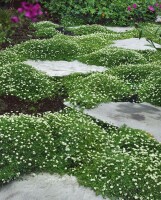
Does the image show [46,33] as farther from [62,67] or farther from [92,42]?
[62,67]

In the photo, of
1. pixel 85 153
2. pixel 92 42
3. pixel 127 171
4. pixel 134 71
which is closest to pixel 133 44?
pixel 92 42

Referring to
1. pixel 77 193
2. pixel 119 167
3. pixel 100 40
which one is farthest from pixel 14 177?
pixel 100 40

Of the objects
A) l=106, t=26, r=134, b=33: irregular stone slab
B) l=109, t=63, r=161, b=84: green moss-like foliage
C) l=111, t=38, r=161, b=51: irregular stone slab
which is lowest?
l=106, t=26, r=134, b=33: irregular stone slab

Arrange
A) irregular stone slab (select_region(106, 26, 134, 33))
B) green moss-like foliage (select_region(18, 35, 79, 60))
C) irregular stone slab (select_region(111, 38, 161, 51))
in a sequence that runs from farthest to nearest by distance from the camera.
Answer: irregular stone slab (select_region(106, 26, 134, 33)) < irregular stone slab (select_region(111, 38, 161, 51)) < green moss-like foliage (select_region(18, 35, 79, 60))

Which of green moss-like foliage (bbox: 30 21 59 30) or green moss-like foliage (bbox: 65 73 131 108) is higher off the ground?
green moss-like foliage (bbox: 65 73 131 108)

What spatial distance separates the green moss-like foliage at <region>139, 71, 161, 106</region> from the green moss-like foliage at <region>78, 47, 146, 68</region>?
1532mm

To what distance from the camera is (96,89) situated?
9.02 meters

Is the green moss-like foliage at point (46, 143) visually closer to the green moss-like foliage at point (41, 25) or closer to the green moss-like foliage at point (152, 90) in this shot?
the green moss-like foliage at point (152, 90)

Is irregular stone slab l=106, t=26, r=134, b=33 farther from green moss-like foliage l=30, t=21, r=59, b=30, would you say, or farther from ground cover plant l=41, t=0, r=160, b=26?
green moss-like foliage l=30, t=21, r=59, b=30

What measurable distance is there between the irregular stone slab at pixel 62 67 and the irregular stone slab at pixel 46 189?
4.29 m

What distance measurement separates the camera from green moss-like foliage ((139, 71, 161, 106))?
873cm

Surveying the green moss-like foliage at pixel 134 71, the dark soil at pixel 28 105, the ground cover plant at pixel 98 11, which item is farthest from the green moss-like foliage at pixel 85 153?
the ground cover plant at pixel 98 11

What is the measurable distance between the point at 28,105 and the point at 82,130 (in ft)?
5.94

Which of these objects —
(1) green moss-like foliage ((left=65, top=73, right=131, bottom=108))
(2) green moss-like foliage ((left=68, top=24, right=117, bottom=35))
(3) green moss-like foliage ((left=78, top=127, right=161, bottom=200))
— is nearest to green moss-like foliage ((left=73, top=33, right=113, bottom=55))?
(2) green moss-like foliage ((left=68, top=24, right=117, bottom=35))
